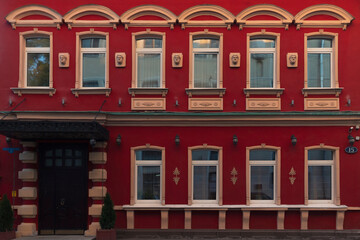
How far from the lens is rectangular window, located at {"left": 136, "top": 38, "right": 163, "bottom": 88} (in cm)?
1242

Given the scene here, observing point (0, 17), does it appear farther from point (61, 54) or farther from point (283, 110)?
point (283, 110)

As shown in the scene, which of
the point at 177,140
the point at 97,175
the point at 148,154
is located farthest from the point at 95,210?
the point at 177,140

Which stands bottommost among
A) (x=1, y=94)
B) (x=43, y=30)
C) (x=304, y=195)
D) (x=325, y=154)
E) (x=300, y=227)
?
(x=300, y=227)

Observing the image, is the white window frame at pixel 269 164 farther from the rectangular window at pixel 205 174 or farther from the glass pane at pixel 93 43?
Result: the glass pane at pixel 93 43

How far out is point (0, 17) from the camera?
40.7 ft

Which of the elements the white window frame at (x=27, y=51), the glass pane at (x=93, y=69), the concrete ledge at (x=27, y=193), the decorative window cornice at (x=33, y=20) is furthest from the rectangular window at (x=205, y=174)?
the decorative window cornice at (x=33, y=20)

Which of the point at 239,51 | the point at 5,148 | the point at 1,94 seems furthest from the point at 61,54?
the point at 239,51

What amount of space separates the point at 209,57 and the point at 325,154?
5020 millimetres

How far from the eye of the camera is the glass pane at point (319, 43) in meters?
12.4

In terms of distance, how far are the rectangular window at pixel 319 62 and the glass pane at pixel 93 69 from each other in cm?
693

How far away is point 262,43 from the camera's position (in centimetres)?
1247

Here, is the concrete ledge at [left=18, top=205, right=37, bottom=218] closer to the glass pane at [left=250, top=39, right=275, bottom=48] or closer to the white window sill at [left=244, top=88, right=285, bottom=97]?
the white window sill at [left=244, top=88, right=285, bottom=97]

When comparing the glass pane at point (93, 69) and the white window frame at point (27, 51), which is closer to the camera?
the white window frame at point (27, 51)

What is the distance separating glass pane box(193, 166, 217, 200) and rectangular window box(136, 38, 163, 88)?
10.7 feet
